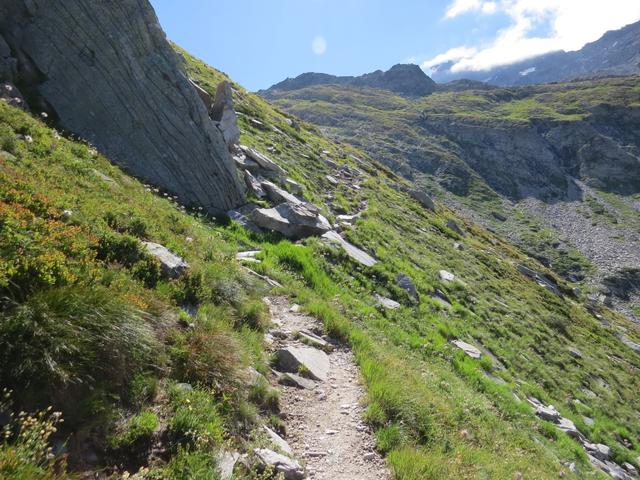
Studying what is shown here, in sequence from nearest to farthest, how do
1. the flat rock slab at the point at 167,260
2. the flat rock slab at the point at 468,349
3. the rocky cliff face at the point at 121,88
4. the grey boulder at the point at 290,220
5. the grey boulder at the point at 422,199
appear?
the flat rock slab at the point at 167,260 → the rocky cliff face at the point at 121,88 → the flat rock slab at the point at 468,349 → the grey boulder at the point at 290,220 → the grey boulder at the point at 422,199

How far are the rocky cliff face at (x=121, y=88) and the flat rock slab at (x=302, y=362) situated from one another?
9849 mm

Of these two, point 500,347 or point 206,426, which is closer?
point 206,426

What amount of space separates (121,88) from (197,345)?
1465 centimetres

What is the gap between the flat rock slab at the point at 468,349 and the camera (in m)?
17.9

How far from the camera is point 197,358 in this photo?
706 cm

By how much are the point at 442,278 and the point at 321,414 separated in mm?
19684

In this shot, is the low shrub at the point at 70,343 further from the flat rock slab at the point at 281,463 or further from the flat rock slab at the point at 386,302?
the flat rock slab at the point at 386,302

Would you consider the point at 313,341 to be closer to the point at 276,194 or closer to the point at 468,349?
the point at 468,349

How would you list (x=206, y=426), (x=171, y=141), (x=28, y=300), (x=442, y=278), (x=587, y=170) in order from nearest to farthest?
(x=28, y=300)
(x=206, y=426)
(x=171, y=141)
(x=442, y=278)
(x=587, y=170)

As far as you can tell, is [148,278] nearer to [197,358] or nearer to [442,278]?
[197,358]

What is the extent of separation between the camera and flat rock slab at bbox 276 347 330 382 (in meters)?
9.63

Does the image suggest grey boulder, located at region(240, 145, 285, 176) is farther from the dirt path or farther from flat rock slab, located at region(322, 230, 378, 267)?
the dirt path

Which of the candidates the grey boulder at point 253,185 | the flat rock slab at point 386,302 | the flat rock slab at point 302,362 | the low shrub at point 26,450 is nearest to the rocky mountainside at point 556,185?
the flat rock slab at point 386,302

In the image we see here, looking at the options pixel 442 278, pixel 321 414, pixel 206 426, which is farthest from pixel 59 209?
pixel 442 278
